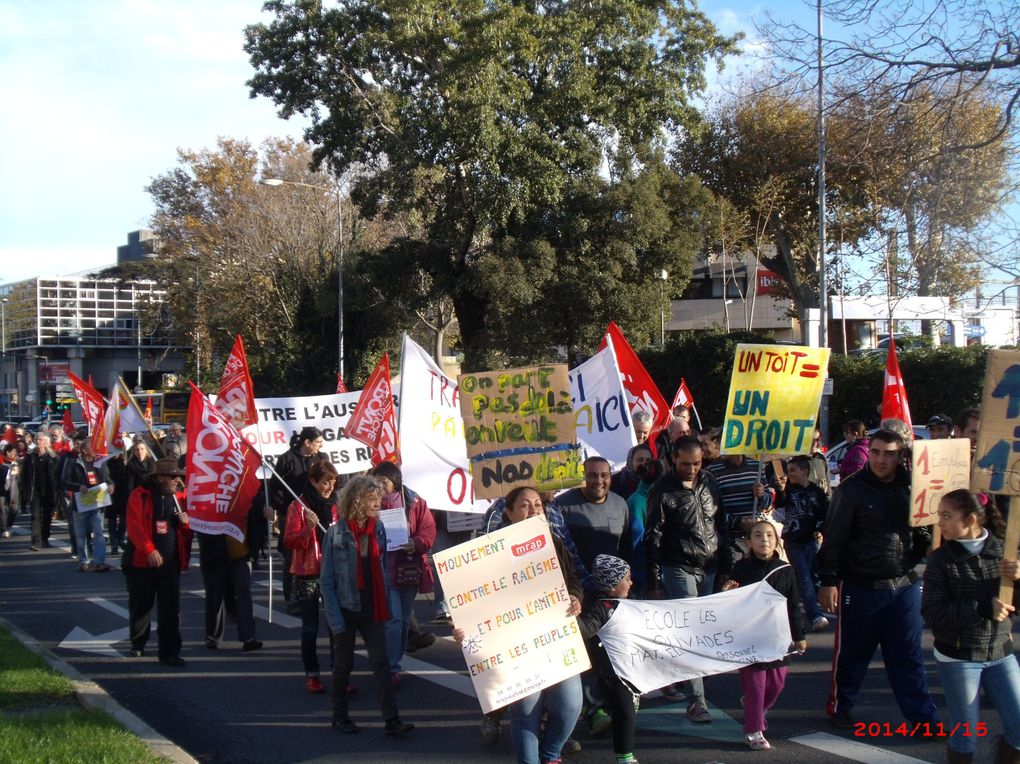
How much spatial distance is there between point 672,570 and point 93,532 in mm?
10168

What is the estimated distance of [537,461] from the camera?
6777 millimetres

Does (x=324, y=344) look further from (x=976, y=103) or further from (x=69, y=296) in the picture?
(x=69, y=296)

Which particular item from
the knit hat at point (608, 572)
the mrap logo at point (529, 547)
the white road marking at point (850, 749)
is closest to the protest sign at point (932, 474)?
the white road marking at point (850, 749)

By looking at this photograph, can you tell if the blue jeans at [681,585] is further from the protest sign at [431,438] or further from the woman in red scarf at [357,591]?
the protest sign at [431,438]

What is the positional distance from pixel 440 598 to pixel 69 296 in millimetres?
83365

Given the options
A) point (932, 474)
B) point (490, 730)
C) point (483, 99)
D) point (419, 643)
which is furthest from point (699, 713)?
point (483, 99)

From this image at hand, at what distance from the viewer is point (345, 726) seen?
21.3 feet

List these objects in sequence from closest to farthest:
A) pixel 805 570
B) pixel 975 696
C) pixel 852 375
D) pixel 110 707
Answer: pixel 975 696, pixel 110 707, pixel 805 570, pixel 852 375

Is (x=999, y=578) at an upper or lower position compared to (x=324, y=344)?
lower

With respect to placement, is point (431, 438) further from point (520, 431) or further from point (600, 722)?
point (600, 722)

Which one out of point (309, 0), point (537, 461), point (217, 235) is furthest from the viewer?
point (217, 235)

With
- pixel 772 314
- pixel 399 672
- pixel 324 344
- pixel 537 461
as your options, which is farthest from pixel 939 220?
pixel 772 314

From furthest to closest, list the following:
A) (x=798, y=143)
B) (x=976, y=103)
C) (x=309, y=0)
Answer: (x=798, y=143) < (x=309, y=0) < (x=976, y=103)

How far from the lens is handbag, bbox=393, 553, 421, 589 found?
748 cm
